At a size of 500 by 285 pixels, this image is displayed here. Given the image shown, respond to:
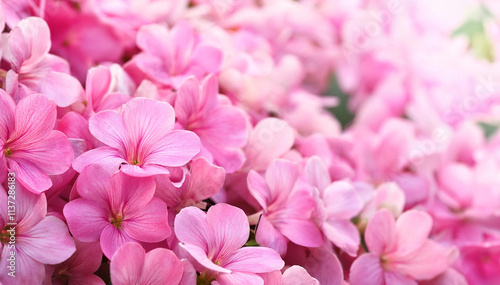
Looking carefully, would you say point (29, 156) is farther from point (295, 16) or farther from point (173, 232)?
point (295, 16)

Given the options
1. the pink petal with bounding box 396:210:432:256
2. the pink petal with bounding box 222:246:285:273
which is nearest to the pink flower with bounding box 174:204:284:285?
the pink petal with bounding box 222:246:285:273

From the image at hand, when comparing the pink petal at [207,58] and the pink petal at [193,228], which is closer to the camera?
the pink petal at [193,228]

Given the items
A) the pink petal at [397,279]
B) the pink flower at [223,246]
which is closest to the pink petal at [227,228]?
the pink flower at [223,246]

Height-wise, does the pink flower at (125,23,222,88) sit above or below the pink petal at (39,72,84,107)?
below

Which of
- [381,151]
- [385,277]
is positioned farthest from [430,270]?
[381,151]

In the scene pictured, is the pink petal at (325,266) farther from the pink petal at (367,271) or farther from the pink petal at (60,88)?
the pink petal at (60,88)

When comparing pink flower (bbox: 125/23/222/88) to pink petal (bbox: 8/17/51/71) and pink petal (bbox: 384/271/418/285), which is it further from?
pink petal (bbox: 384/271/418/285)
